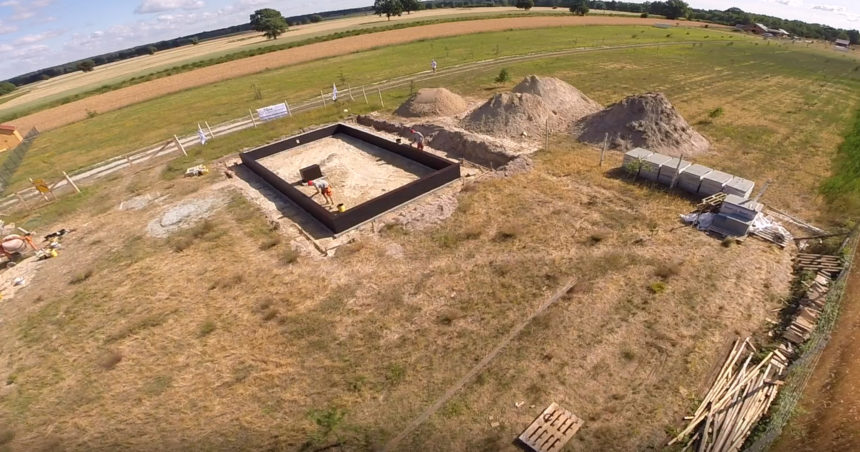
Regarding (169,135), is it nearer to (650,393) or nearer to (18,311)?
(18,311)

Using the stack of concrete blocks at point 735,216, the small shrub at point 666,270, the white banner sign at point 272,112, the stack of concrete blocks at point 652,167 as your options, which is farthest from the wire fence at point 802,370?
the white banner sign at point 272,112

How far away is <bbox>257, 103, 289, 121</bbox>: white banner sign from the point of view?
31812 millimetres

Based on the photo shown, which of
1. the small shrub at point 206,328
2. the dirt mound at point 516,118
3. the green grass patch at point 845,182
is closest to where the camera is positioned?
the small shrub at point 206,328

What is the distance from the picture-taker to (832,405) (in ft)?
27.1

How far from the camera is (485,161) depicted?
22.2 meters

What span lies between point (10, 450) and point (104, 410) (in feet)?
6.65

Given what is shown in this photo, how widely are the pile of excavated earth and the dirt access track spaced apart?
1578 inches

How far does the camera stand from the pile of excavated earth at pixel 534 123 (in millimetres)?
21656

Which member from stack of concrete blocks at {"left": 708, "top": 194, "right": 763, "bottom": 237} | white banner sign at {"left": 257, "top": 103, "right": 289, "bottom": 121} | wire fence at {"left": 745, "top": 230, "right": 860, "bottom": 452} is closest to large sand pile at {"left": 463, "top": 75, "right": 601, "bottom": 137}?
stack of concrete blocks at {"left": 708, "top": 194, "right": 763, "bottom": 237}

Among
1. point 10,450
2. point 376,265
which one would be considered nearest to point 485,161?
point 376,265

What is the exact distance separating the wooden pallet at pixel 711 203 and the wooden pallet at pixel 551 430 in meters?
12.0

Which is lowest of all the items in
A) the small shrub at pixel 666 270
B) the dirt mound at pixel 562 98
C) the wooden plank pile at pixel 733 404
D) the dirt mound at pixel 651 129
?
the wooden plank pile at pixel 733 404

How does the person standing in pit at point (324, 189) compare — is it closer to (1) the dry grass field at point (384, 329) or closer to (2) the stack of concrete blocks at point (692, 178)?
(1) the dry grass field at point (384, 329)

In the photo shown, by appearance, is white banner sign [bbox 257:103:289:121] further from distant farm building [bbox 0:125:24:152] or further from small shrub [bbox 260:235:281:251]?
distant farm building [bbox 0:125:24:152]
